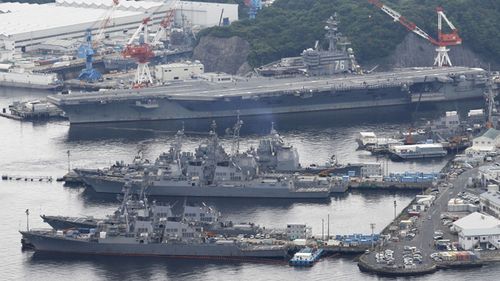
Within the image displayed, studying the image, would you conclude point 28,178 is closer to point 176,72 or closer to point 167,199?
point 167,199

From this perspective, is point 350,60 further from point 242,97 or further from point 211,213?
point 211,213

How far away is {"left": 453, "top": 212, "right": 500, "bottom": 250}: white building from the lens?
243 ft

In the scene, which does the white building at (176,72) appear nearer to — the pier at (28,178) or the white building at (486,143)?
the pier at (28,178)

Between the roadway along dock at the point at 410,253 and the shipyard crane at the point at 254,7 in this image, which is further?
the shipyard crane at the point at 254,7

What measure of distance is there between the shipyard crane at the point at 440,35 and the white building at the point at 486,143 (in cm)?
2627

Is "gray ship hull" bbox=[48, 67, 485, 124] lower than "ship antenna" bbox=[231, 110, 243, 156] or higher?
higher

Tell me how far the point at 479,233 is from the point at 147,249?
1398 cm

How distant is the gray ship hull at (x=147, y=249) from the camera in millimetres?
74438

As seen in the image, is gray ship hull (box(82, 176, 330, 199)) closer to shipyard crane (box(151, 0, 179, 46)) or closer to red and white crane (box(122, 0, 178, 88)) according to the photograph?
red and white crane (box(122, 0, 178, 88))

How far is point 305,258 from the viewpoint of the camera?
7319 centimetres

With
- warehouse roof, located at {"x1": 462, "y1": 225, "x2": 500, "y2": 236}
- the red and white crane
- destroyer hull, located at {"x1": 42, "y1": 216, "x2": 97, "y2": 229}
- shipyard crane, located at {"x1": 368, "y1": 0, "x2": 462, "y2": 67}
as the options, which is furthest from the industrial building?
warehouse roof, located at {"x1": 462, "y1": 225, "x2": 500, "y2": 236}

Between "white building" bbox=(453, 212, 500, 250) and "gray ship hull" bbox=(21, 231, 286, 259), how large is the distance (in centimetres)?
754

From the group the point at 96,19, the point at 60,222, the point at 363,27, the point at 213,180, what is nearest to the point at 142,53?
Answer: the point at 363,27

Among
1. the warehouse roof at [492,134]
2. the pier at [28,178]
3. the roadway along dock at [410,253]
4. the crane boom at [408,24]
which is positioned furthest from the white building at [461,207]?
the crane boom at [408,24]
